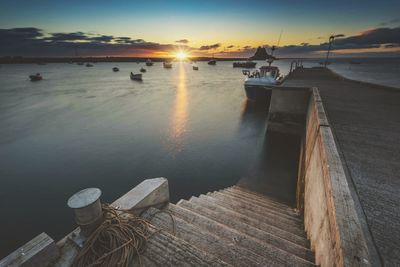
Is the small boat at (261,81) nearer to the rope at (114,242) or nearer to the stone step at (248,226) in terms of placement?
the stone step at (248,226)

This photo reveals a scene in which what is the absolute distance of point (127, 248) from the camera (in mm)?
2363

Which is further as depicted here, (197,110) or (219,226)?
(197,110)

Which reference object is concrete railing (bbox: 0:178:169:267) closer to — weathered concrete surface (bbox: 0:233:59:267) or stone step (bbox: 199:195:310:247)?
weathered concrete surface (bbox: 0:233:59:267)

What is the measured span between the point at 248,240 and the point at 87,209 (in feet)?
7.83

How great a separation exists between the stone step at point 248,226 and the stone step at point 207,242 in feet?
2.38

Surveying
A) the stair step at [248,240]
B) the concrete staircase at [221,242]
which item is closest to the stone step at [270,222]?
the concrete staircase at [221,242]

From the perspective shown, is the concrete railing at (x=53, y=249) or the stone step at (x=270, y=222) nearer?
the concrete railing at (x=53, y=249)

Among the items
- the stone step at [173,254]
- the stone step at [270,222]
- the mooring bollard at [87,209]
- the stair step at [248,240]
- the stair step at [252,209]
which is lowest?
the stair step at [252,209]

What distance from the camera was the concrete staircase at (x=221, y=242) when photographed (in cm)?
233

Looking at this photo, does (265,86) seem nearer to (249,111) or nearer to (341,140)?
(249,111)

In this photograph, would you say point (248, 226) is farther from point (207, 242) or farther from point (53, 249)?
point (53, 249)

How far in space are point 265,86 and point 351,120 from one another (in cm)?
1773

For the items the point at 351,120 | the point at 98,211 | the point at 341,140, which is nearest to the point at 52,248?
the point at 98,211

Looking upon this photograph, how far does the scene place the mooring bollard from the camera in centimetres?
236
